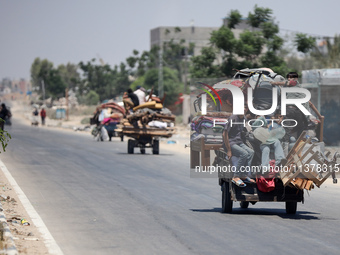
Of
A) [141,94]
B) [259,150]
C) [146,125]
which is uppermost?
[141,94]

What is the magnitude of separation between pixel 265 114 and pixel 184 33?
5111 inches

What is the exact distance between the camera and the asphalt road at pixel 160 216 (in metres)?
10.6

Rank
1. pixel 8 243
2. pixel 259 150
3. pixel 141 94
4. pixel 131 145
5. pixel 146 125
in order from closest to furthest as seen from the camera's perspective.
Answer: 1. pixel 8 243
2. pixel 259 150
3. pixel 146 125
4. pixel 141 94
5. pixel 131 145

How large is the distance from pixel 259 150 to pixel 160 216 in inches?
85.2

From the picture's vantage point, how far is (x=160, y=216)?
549 inches

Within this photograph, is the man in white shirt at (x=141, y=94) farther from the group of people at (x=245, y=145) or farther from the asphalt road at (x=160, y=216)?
the group of people at (x=245, y=145)

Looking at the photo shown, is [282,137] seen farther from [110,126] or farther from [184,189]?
[110,126]

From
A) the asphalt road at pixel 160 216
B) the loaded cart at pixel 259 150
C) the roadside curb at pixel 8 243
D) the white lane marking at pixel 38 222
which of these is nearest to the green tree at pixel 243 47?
the asphalt road at pixel 160 216

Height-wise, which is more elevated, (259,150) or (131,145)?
(259,150)

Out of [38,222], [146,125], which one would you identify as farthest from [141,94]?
[38,222]

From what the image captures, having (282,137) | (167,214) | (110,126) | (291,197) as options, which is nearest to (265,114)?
(282,137)

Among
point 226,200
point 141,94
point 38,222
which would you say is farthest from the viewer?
point 141,94

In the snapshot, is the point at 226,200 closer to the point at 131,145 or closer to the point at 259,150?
the point at 259,150

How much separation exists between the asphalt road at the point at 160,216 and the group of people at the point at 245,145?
2.87 ft
